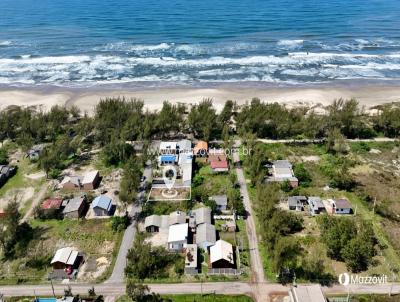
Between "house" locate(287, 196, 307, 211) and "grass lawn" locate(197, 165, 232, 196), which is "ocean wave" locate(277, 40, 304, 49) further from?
"house" locate(287, 196, 307, 211)

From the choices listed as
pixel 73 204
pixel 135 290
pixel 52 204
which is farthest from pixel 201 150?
pixel 135 290

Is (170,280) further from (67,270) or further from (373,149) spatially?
(373,149)

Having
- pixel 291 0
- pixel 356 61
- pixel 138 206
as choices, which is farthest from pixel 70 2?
pixel 138 206

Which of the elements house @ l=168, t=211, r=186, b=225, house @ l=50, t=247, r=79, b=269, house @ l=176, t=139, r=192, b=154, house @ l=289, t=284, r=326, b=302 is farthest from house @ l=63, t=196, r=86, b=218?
house @ l=289, t=284, r=326, b=302

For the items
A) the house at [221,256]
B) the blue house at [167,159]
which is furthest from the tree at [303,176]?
the house at [221,256]

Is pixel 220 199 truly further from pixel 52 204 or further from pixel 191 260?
pixel 52 204

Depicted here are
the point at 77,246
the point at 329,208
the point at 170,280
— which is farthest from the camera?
the point at 329,208
